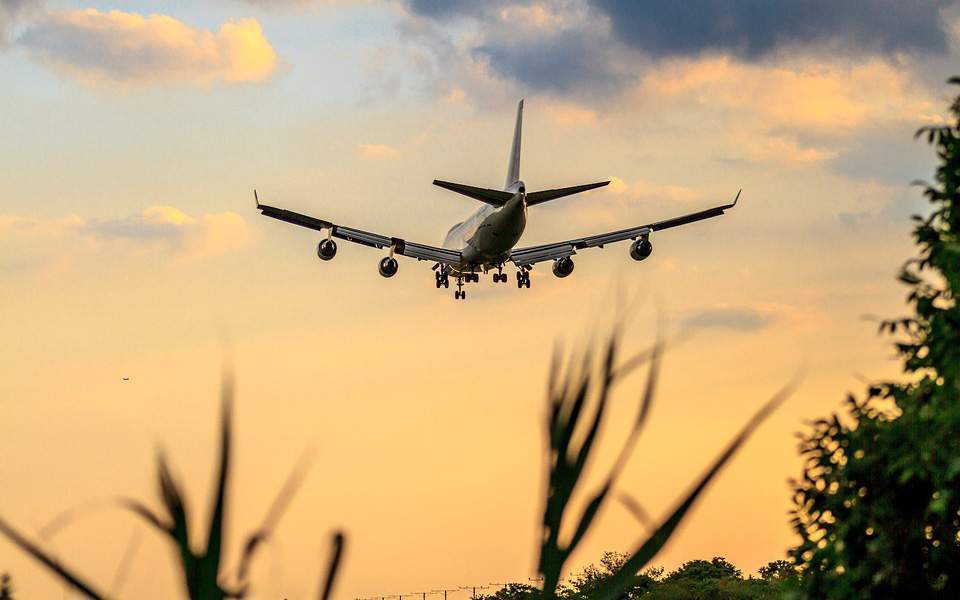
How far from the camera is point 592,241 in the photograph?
68312 millimetres

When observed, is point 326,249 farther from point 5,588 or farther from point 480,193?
point 5,588

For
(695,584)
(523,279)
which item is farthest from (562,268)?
(695,584)

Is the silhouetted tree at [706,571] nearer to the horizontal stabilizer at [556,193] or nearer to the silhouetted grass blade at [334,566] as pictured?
the horizontal stabilizer at [556,193]

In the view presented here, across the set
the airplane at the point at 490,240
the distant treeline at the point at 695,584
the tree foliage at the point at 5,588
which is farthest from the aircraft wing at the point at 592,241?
the tree foliage at the point at 5,588

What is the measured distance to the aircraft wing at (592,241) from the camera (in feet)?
217

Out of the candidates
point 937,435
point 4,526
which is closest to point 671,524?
point 4,526

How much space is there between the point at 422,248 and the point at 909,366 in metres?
55.6

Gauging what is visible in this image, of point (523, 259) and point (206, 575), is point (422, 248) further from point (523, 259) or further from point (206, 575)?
point (206, 575)

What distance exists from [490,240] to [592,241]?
9.51m

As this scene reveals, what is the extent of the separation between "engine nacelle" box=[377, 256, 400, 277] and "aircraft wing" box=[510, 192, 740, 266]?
648 centimetres

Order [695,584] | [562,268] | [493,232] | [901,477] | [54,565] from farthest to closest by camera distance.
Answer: [695,584] < [562,268] < [493,232] < [901,477] < [54,565]

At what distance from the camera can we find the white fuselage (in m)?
59.3

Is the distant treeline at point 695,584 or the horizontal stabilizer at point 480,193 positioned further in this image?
the distant treeline at point 695,584

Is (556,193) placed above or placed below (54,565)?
above
